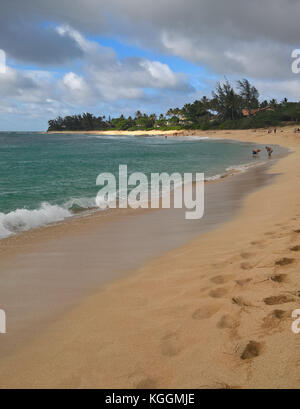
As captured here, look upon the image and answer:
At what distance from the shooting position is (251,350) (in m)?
2.18

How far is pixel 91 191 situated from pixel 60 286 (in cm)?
873

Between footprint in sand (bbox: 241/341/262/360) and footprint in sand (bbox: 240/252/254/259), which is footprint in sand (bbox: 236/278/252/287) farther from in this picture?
footprint in sand (bbox: 241/341/262/360)

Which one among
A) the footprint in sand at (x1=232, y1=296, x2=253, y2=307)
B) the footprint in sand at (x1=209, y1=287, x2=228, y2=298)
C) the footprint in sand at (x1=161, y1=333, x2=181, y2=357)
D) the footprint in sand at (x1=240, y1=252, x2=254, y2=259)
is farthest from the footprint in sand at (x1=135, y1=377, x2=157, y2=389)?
the footprint in sand at (x1=240, y1=252, x2=254, y2=259)

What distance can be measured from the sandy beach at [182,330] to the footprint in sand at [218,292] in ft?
0.03

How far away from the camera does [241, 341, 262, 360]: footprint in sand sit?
2117 mm

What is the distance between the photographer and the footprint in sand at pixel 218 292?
10.3ft

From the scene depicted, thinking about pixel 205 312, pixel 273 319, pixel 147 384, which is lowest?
pixel 147 384

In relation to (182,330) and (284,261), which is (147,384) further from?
(284,261)

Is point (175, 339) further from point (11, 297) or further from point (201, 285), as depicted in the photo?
point (11, 297)

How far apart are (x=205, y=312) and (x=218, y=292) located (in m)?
0.42

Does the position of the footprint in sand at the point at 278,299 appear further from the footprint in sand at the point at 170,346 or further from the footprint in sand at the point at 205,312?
the footprint in sand at the point at 170,346

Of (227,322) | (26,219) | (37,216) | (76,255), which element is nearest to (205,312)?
(227,322)

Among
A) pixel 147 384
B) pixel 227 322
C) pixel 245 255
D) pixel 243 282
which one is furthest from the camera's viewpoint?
pixel 245 255
